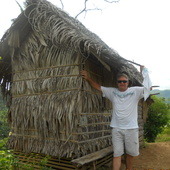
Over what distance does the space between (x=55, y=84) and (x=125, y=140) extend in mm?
1894

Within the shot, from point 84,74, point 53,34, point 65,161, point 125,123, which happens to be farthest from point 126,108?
point 53,34

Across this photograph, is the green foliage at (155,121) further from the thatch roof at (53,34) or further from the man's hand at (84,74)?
the man's hand at (84,74)

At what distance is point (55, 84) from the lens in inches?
163

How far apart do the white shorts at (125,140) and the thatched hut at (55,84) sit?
83cm

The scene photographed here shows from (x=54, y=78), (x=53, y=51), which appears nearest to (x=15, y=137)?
(x=54, y=78)

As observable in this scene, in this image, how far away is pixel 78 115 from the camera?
3828mm

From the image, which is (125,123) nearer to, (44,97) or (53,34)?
(44,97)

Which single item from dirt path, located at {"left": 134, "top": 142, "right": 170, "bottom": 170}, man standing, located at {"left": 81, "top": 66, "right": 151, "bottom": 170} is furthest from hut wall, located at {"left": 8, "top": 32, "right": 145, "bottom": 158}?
dirt path, located at {"left": 134, "top": 142, "right": 170, "bottom": 170}

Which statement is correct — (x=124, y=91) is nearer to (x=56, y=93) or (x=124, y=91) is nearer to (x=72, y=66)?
(x=72, y=66)

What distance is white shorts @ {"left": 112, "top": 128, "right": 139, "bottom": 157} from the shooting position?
324cm

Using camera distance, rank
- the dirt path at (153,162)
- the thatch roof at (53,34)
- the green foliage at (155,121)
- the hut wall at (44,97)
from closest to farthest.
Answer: the thatch roof at (53,34)
the hut wall at (44,97)
the dirt path at (153,162)
the green foliage at (155,121)

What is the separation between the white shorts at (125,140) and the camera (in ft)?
10.6

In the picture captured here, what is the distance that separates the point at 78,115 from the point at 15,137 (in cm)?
198

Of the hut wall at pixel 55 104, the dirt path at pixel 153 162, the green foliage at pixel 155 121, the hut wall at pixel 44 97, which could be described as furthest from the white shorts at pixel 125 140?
the green foliage at pixel 155 121
